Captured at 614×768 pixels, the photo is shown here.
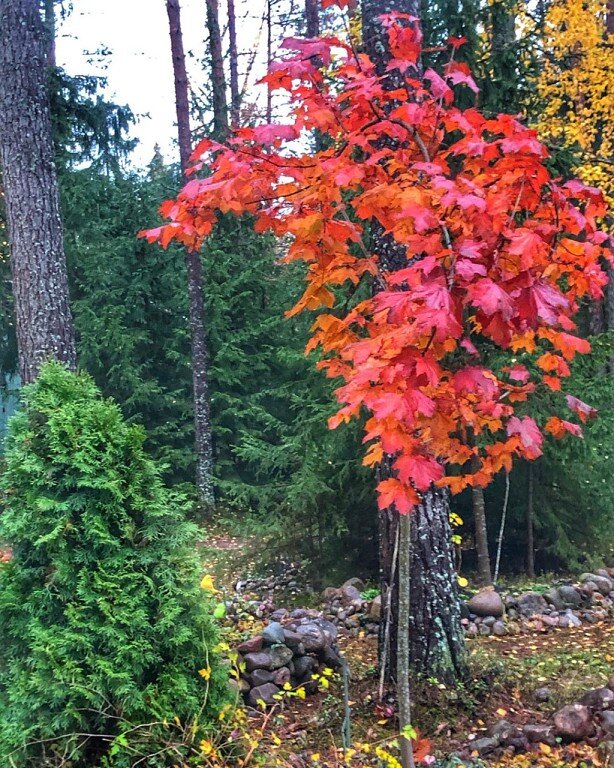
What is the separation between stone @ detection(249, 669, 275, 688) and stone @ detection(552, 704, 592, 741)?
55.1 inches

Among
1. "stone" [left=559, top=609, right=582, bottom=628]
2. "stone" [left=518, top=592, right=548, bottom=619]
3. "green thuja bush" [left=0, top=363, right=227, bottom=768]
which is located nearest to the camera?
"green thuja bush" [left=0, top=363, right=227, bottom=768]

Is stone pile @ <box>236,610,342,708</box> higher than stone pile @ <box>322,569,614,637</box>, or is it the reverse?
stone pile @ <box>236,610,342,708</box>

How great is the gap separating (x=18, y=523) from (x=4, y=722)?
0.68 m

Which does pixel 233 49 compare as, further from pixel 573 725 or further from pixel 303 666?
pixel 573 725

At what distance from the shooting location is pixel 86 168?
10.9 metres

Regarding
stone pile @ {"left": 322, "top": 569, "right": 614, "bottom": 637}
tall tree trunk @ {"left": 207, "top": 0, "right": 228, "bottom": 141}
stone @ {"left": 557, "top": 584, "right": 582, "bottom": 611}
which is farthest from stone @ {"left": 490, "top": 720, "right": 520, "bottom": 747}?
tall tree trunk @ {"left": 207, "top": 0, "right": 228, "bottom": 141}

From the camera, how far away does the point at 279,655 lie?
11.5 ft

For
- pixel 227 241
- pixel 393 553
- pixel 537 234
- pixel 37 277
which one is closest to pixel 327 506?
pixel 393 553

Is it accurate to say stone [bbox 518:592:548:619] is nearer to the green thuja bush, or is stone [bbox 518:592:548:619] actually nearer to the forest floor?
the forest floor

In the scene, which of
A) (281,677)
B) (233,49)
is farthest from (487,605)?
(233,49)

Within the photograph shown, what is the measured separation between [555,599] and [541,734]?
7.80ft

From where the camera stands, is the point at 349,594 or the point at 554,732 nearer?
the point at 554,732

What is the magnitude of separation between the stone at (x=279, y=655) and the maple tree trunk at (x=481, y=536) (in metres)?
2.54

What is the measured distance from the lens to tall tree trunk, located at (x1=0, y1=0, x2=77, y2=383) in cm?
527
